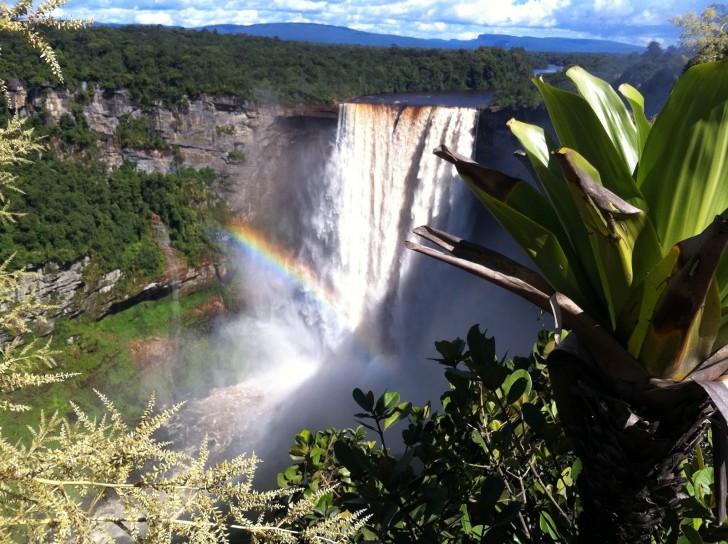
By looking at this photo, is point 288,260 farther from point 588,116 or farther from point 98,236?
point 588,116

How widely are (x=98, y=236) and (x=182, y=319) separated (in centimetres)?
356

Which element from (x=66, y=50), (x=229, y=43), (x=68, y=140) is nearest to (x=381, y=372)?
(x=68, y=140)

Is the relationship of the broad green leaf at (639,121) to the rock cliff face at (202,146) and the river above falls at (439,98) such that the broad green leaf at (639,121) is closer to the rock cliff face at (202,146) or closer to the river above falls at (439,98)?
the river above falls at (439,98)

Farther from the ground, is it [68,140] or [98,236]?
[68,140]

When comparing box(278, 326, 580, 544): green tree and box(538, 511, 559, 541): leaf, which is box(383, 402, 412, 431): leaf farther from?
box(538, 511, 559, 541): leaf

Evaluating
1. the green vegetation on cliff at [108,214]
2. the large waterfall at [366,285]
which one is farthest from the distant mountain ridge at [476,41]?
the green vegetation on cliff at [108,214]

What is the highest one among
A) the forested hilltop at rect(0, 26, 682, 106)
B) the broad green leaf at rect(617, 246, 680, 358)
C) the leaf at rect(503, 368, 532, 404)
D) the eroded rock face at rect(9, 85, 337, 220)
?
the broad green leaf at rect(617, 246, 680, 358)

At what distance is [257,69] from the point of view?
70.1ft

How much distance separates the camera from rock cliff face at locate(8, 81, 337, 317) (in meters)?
18.3

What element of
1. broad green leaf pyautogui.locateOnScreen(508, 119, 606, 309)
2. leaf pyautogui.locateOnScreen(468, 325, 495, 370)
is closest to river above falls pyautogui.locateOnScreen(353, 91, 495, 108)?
leaf pyautogui.locateOnScreen(468, 325, 495, 370)

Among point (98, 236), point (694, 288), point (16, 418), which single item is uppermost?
point (694, 288)

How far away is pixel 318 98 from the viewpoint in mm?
19391

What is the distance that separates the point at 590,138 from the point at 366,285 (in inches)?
528

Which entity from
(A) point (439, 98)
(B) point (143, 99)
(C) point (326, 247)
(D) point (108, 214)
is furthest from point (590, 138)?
(B) point (143, 99)
